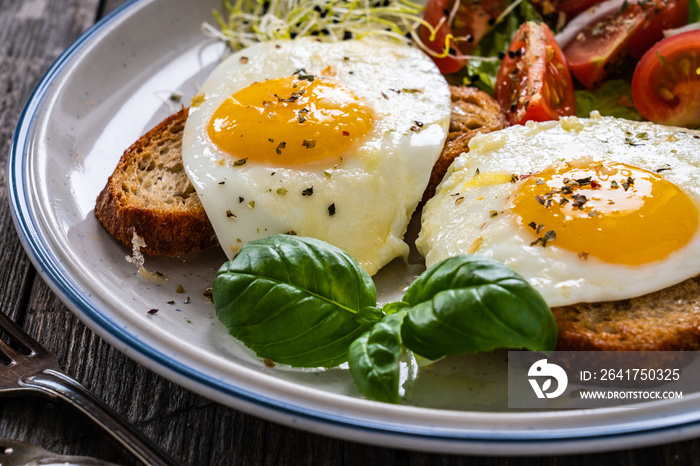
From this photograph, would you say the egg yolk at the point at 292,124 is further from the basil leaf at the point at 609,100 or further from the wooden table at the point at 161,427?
the basil leaf at the point at 609,100

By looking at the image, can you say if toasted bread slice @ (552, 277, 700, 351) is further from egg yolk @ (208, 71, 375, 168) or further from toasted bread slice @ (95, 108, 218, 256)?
toasted bread slice @ (95, 108, 218, 256)

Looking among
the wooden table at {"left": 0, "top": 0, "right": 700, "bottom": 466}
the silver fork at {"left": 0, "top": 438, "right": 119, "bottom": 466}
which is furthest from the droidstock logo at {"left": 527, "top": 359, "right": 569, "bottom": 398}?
the silver fork at {"left": 0, "top": 438, "right": 119, "bottom": 466}

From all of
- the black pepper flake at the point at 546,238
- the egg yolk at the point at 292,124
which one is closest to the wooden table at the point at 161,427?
the black pepper flake at the point at 546,238

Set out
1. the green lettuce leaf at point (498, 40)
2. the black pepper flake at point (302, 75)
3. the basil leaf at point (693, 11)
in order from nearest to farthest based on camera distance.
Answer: the black pepper flake at point (302, 75) → the basil leaf at point (693, 11) → the green lettuce leaf at point (498, 40)

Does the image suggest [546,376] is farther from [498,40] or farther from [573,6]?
[573,6]

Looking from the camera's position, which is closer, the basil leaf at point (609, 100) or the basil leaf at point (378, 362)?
the basil leaf at point (378, 362)

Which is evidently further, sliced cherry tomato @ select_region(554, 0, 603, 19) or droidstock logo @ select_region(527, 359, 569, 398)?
sliced cherry tomato @ select_region(554, 0, 603, 19)

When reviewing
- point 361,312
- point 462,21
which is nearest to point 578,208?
point 361,312
